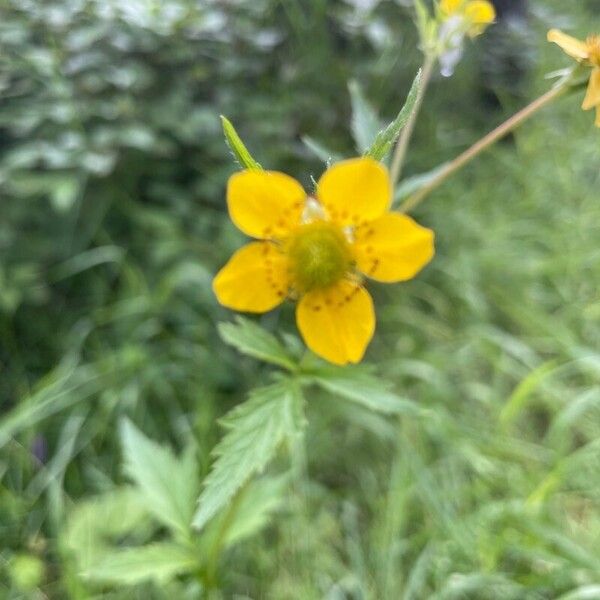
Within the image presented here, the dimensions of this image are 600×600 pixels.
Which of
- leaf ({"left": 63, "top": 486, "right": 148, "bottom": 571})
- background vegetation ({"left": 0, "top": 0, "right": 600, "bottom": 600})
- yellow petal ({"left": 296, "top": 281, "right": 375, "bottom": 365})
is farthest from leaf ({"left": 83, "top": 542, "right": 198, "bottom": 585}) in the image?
yellow petal ({"left": 296, "top": 281, "right": 375, "bottom": 365})

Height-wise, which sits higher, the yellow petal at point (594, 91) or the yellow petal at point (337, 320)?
the yellow petal at point (594, 91)

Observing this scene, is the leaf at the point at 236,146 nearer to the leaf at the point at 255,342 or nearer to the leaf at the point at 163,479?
the leaf at the point at 255,342

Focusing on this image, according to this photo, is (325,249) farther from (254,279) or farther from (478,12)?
(478,12)

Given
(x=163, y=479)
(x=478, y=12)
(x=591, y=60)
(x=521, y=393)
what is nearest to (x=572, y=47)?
(x=591, y=60)

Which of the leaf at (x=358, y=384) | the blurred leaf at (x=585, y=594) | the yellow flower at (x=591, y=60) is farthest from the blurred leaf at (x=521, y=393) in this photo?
the yellow flower at (x=591, y=60)

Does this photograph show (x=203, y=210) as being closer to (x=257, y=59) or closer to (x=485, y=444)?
(x=257, y=59)

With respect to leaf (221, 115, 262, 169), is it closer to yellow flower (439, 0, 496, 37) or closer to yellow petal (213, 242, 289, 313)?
yellow petal (213, 242, 289, 313)
